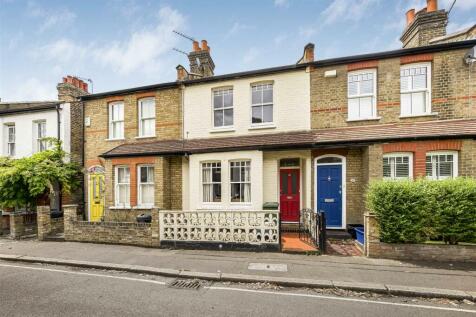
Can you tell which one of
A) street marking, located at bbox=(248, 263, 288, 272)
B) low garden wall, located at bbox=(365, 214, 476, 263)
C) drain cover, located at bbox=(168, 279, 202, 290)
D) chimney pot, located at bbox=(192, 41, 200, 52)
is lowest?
drain cover, located at bbox=(168, 279, 202, 290)

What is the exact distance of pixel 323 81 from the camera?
976 centimetres

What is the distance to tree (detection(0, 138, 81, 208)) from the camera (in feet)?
34.0

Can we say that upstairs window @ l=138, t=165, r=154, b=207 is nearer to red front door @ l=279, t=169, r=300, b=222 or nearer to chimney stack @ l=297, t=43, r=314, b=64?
Result: red front door @ l=279, t=169, r=300, b=222

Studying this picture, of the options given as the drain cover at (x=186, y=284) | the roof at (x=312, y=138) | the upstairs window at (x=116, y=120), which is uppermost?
the upstairs window at (x=116, y=120)

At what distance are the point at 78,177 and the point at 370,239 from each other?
535 inches

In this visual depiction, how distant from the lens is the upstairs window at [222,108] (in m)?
11.1

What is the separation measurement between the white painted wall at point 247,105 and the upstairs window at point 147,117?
1.90m

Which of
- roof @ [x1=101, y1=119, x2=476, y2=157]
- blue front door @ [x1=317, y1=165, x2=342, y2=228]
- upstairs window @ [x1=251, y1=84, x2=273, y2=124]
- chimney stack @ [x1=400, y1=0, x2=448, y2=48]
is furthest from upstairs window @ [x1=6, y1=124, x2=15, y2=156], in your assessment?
chimney stack @ [x1=400, y1=0, x2=448, y2=48]

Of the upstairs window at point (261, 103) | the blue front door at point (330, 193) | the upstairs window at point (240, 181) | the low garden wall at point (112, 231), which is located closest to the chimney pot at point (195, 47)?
the upstairs window at point (261, 103)

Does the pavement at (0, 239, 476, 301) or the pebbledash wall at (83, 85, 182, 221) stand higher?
the pebbledash wall at (83, 85, 182, 221)

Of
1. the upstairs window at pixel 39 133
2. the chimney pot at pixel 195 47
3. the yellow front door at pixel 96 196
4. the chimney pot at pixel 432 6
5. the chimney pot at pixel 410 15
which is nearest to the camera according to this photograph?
the chimney pot at pixel 432 6

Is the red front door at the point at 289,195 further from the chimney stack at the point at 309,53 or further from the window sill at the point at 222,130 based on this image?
the chimney stack at the point at 309,53

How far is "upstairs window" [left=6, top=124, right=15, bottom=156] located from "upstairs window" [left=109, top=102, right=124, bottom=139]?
Result: 6.83 m

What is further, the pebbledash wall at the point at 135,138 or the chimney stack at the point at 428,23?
the pebbledash wall at the point at 135,138
